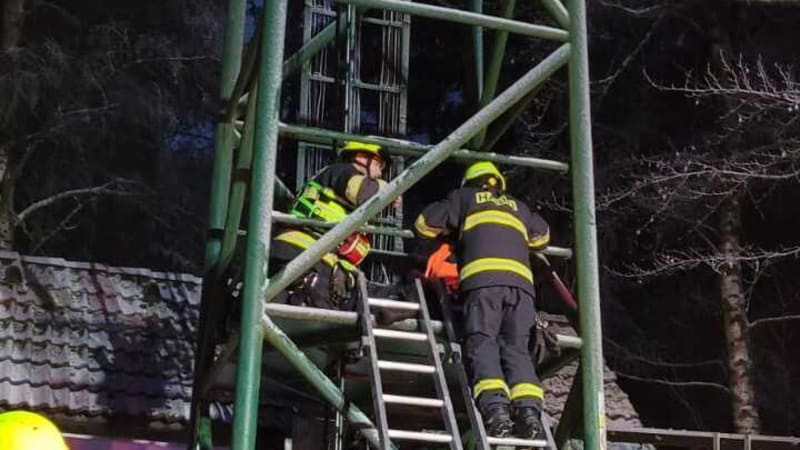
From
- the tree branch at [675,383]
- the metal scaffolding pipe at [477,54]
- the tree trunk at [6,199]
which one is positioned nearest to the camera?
the metal scaffolding pipe at [477,54]

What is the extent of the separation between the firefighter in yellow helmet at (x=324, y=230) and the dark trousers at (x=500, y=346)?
808 mm

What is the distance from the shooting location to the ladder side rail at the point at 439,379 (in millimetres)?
6574

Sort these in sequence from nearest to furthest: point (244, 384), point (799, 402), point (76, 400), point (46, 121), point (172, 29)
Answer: point (244, 384) → point (76, 400) → point (46, 121) → point (172, 29) → point (799, 402)

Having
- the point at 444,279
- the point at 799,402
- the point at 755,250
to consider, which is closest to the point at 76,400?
the point at 444,279

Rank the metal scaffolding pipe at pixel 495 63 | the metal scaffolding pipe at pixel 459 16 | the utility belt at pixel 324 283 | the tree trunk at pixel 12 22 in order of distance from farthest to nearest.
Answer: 1. the tree trunk at pixel 12 22
2. the metal scaffolding pipe at pixel 495 63
3. the utility belt at pixel 324 283
4. the metal scaffolding pipe at pixel 459 16

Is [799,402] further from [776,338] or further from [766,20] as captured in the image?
[766,20]

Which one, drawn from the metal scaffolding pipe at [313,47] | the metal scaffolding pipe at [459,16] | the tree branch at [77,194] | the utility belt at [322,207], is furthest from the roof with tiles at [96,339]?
the tree branch at [77,194]

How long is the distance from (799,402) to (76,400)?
539 inches

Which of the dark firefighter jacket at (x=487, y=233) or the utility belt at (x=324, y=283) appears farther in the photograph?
the utility belt at (x=324, y=283)

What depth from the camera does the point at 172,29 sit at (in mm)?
17922

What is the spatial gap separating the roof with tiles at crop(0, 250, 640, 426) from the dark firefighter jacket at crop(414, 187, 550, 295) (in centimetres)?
391

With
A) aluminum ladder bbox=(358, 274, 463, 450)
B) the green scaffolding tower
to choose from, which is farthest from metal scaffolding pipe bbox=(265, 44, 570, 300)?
aluminum ladder bbox=(358, 274, 463, 450)

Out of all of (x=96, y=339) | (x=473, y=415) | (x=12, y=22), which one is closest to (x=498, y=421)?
(x=473, y=415)

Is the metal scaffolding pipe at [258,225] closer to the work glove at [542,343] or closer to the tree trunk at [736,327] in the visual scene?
the work glove at [542,343]
